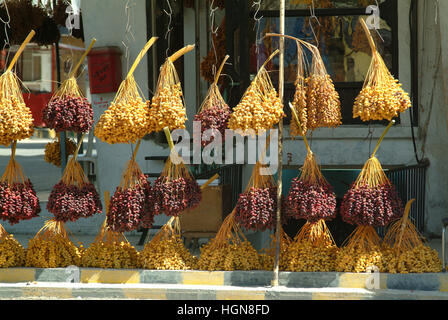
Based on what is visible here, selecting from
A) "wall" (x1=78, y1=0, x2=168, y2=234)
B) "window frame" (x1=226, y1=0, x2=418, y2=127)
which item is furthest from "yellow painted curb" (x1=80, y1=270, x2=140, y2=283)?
"wall" (x1=78, y1=0, x2=168, y2=234)

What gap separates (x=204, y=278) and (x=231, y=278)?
0.23 meters

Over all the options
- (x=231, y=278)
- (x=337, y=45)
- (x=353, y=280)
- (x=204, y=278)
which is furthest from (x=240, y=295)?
(x=337, y=45)

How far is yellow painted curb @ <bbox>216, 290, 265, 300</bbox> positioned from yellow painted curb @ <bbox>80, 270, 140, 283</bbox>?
2.42 ft

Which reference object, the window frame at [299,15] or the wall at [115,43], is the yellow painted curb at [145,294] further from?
the wall at [115,43]

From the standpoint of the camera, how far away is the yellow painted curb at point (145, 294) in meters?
5.96

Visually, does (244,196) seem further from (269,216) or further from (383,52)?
(383,52)

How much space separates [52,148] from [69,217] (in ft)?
7.03

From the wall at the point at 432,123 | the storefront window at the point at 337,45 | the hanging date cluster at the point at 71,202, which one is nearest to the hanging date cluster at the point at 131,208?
the hanging date cluster at the point at 71,202

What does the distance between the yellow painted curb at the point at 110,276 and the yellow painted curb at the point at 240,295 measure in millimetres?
738

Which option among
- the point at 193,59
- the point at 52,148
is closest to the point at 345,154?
the point at 193,59

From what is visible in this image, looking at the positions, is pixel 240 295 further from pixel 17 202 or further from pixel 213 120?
pixel 17 202

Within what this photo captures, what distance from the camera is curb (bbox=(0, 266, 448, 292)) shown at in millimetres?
5801

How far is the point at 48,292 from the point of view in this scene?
6.08 metres

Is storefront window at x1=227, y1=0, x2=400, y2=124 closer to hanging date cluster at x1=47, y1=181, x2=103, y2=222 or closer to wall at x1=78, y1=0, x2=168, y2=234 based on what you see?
wall at x1=78, y1=0, x2=168, y2=234
